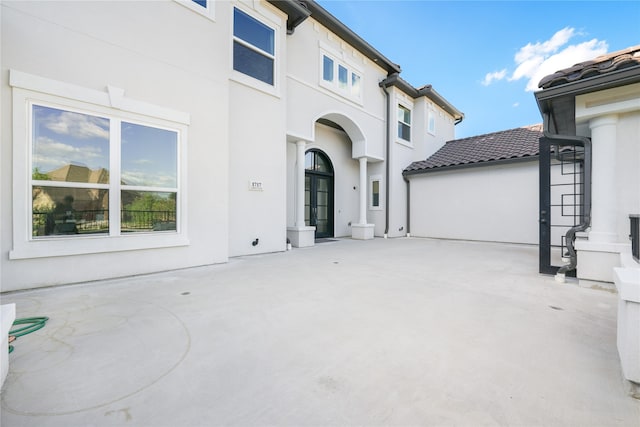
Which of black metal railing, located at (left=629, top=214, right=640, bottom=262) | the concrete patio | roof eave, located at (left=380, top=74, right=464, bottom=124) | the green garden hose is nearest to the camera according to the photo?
the concrete patio

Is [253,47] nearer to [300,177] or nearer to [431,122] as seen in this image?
[300,177]

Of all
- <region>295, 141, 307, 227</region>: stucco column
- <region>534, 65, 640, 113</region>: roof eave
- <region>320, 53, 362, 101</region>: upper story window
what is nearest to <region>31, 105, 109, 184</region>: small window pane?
<region>295, 141, 307, 227</region>: stucco column

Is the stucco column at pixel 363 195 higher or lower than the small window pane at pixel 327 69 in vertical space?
lower

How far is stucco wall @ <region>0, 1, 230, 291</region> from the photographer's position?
3.23 meters

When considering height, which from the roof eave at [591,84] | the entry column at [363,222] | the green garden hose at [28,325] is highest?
the roof eave at [591,84]

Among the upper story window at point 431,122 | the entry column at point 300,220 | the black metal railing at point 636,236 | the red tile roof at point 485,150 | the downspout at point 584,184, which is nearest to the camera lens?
the black metal railing at point 636,236

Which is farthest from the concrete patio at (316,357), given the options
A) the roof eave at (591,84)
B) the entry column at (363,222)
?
the entry column at (363,222)

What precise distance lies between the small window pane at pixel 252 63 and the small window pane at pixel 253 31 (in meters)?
0.20

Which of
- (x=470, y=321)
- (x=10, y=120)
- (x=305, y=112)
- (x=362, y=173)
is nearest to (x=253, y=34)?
(x=305, y=112)

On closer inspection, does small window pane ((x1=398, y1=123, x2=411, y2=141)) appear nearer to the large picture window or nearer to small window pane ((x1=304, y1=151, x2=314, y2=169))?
small window pane ((x1=304, y1=151, x2=314, y2=169))

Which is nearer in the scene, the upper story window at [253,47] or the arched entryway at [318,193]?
the upper story window at [253,47]

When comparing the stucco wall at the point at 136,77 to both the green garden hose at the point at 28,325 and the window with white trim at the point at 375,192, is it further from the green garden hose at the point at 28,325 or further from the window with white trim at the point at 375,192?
the window with white trim at the point at 375,192

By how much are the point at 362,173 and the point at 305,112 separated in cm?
330

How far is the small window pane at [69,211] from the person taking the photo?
342 cm
